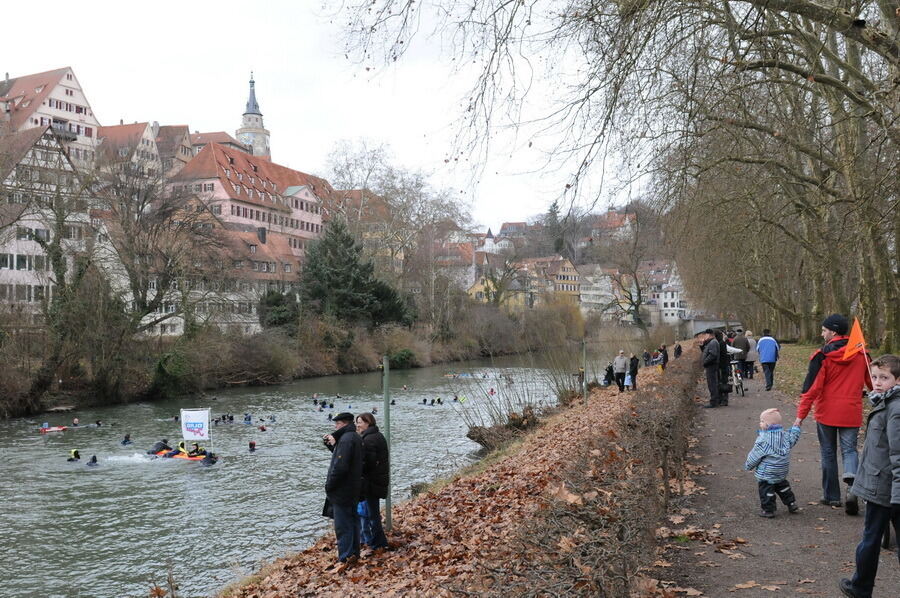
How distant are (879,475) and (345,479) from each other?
17.6 feet

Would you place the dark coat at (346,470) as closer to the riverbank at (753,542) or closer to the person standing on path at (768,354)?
the riverbank at (753,542)

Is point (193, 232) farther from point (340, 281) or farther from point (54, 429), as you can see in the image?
point (54, 429)

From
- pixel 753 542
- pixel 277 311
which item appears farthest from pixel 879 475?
pixel 277 311

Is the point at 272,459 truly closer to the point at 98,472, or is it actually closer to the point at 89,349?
the point at 98,472

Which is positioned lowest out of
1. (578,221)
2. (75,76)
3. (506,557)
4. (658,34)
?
(506,557)

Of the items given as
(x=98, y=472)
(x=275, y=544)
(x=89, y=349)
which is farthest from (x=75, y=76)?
(x=275, y=544)

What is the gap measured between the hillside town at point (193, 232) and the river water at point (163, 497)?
732cm

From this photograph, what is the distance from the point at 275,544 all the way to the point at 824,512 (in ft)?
30.1

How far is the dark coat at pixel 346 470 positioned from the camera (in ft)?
28.6

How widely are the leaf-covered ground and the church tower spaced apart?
150m

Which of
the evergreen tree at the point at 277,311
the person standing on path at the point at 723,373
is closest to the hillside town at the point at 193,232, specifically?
the evergreen tree at the point at 277,311

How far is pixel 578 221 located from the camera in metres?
9.92

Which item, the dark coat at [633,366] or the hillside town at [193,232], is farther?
the hillside town at [193,232]

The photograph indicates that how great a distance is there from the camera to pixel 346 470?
8.75 metres
